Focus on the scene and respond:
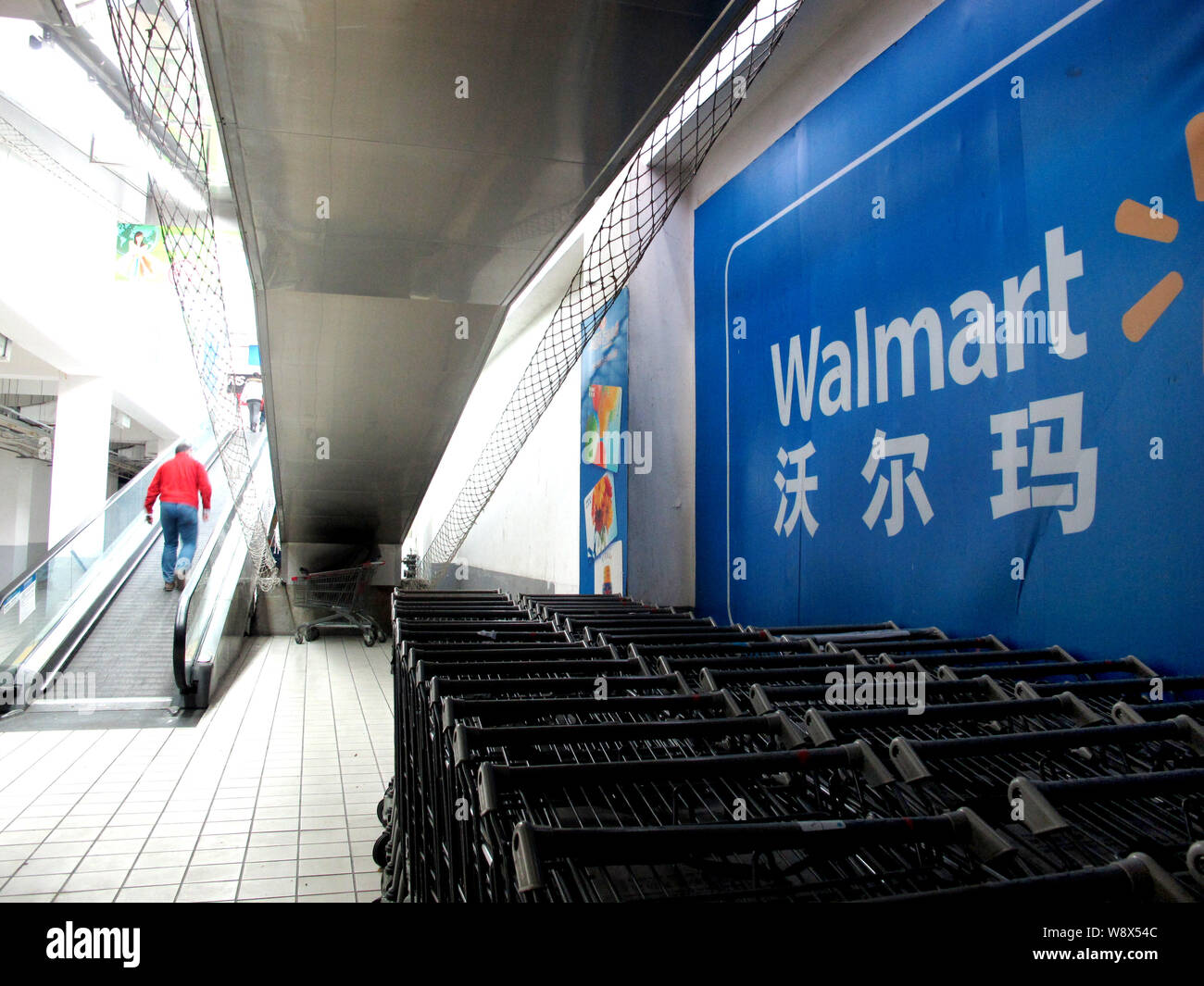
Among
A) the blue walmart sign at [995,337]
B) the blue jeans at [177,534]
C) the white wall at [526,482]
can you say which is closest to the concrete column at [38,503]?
the white wall at [526,482]

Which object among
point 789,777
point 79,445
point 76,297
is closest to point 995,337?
point 789,777

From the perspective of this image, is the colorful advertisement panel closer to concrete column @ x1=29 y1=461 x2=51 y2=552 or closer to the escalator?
the escalator

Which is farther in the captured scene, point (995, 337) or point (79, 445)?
point (79, 445)

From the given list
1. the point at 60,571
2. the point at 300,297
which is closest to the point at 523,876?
the point at 300,297

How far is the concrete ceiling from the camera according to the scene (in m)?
2.33

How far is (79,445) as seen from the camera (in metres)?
12.1

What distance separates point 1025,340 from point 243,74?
2651 millimetres

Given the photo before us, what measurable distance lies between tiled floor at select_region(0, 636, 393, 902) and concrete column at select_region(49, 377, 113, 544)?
8229 mm

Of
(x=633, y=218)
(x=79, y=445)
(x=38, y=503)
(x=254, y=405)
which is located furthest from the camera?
(x=38, y=503)

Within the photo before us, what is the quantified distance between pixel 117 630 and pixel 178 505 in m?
1.26

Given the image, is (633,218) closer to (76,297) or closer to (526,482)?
(526,482)

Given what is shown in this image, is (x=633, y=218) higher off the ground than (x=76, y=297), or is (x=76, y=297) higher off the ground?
(x=76, y=297)

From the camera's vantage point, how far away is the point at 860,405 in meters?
3.41

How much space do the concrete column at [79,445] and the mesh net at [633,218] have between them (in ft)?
24.3
